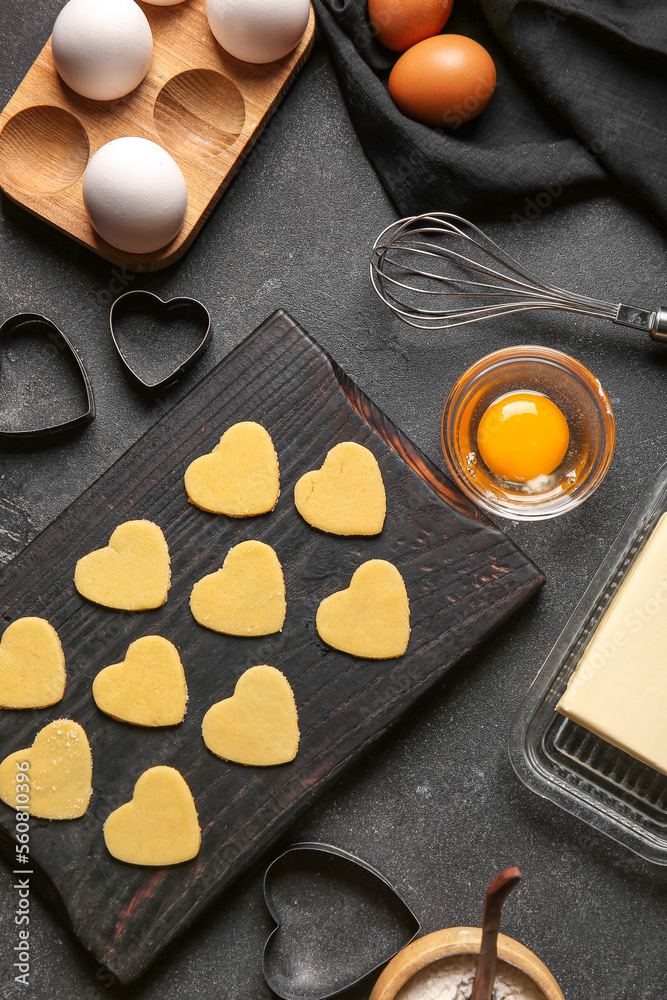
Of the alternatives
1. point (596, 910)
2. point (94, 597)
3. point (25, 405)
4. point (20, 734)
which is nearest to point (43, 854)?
point (20, 734)

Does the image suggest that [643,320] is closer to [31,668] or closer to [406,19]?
[406,19]

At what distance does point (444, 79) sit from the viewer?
0.77 metres

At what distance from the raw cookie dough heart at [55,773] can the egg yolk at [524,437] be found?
1.73 ft

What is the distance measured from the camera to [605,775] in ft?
2.59

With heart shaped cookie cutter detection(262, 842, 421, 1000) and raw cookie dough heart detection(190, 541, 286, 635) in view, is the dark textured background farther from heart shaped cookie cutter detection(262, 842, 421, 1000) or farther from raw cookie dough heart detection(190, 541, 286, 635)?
raw cookie dough heart detection(190, 541, 286, 635)

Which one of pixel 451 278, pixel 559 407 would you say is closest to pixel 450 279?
pixel 451 278

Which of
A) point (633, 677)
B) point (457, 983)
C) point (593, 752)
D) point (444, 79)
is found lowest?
point (457, 983)

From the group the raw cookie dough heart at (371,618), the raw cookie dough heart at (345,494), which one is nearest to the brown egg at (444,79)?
the raw cookie dough heart at (345,494)

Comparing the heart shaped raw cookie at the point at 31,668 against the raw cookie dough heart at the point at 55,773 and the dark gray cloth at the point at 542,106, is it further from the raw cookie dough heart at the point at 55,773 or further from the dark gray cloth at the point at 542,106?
the dark gray cloth at the point at 542,106

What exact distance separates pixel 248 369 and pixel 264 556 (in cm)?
20

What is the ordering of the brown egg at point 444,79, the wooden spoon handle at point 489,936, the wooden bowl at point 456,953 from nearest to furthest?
the wooden spoon handle at point 489,936 → the wooden bowl at point 456,953 → the brown egg at point 444,79

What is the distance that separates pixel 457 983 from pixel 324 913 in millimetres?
165

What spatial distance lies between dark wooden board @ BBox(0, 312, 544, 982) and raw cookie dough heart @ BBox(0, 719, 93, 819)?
1 centimetres

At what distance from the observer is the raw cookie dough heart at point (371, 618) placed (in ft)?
2.44
